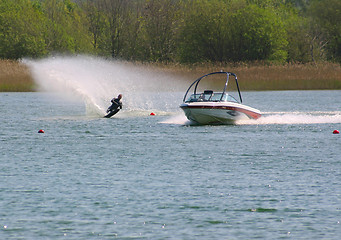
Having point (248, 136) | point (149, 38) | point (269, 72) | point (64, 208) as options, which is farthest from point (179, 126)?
point (149, 38)

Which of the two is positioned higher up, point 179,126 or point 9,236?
point 9,236

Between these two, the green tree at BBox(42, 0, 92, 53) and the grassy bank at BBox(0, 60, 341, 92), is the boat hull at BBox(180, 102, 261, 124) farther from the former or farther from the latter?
the green tree at BBox(42, 0, 92, 53)

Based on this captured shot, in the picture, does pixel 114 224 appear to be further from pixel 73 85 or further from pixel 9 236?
pixel 73 85

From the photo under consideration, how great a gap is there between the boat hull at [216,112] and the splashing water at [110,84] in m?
10.2

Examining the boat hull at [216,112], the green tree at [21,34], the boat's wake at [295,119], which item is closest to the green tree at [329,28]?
the green tree at [21,34]

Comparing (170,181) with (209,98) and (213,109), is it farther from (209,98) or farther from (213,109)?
(209,98)

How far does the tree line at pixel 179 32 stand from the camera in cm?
9131

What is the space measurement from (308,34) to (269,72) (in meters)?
31.1

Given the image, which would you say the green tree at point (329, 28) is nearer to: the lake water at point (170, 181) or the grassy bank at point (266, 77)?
the grassy bank at point (266, 77)

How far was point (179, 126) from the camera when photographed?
3694cm

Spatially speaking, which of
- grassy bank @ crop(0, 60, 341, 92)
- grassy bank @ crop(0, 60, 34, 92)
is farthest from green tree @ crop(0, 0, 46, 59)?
grassy bank @ crop(0, 60, 34, 92)

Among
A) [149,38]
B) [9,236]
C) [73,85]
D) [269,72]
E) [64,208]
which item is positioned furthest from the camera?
[149,38]

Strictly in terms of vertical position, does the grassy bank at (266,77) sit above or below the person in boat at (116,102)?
below

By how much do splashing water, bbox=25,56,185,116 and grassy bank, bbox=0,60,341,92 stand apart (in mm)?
1443
